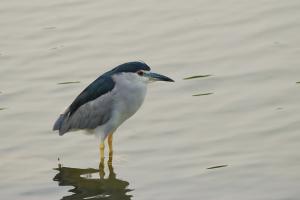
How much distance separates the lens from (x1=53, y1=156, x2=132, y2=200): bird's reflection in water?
1029 cm

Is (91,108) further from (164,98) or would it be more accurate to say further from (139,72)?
(164,98)

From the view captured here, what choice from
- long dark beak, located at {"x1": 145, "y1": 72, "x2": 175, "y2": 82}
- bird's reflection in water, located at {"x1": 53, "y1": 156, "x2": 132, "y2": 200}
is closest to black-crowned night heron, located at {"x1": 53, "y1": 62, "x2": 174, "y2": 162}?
long dark beak, located at {"x1": 145, "y1": 72, "x2": 175, "y2": 82}

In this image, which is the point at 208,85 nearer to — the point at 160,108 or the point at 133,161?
the point at 160,108

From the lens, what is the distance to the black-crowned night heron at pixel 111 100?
36.7 ft

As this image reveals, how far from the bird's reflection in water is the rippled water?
1cm

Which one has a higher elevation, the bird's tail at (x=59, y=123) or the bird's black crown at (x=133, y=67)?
the bird's black crown at (x=133, y=67)

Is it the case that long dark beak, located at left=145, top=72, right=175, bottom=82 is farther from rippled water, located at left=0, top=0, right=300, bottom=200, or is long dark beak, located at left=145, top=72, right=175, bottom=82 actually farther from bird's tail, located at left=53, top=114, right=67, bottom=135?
bird's tail, located at left=53, top=114, right=67, bottom=135

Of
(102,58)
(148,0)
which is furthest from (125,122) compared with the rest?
(148,0)

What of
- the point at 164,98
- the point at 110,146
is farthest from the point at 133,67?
the point at 164,98

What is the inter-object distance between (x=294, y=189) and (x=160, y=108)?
10.7 ft

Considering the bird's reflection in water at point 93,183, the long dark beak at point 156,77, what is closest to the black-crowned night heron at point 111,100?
the long dark beak at point 156,77

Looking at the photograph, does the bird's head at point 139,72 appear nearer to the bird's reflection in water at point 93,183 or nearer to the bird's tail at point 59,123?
the bird's tail at point 59,123

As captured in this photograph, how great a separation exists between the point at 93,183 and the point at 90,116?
99 cm

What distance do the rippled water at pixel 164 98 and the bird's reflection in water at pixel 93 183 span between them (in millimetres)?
13
